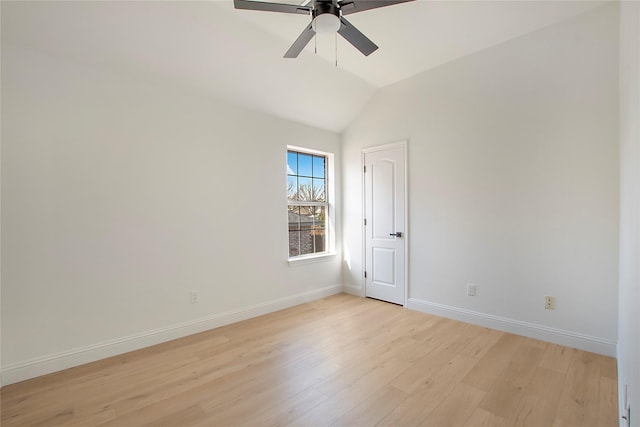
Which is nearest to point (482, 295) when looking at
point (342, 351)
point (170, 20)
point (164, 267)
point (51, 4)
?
point (342, 351)

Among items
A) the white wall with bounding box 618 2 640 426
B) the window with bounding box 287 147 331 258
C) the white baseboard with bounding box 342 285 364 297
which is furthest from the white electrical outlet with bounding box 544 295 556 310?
the window with bounding box 287 147 331 258

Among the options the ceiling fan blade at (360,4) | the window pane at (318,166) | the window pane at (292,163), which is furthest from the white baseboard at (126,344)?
the ceiling fan blade at (360,4)

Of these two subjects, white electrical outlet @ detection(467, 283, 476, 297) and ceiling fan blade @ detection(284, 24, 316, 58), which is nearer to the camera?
ceiling fan blade @ detection(284, 24, 316, 58)

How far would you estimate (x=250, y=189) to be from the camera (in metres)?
3.58

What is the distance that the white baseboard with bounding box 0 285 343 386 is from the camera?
2262 mm

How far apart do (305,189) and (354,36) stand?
2475mm

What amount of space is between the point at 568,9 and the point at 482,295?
9.14ft

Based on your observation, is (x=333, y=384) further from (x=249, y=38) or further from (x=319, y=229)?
(x=249, y=38)

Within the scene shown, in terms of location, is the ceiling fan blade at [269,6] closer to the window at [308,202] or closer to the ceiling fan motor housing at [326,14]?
the ceiling fan motor housing at [326,14]

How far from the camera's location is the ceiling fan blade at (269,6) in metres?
1.80

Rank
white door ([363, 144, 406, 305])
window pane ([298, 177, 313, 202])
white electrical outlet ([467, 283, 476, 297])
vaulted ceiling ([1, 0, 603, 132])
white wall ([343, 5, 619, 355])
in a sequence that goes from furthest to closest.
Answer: window pane ([298, 177, 313, 202]) < white door ([363, 144, 406, 305]) < white electrical outlet ([467, 283, 476, 297]) < white wall ([343, 5, 619, 355]) < vaulted ceiling ([1, 0, 603, 132])

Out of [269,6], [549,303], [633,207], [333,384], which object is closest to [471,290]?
[549,303]

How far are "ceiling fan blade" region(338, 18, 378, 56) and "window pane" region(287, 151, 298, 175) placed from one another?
206 cm

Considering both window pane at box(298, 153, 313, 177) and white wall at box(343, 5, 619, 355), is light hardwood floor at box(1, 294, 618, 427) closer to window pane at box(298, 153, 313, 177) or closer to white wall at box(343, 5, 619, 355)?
white wall at box(343, 5, 619, 355)
